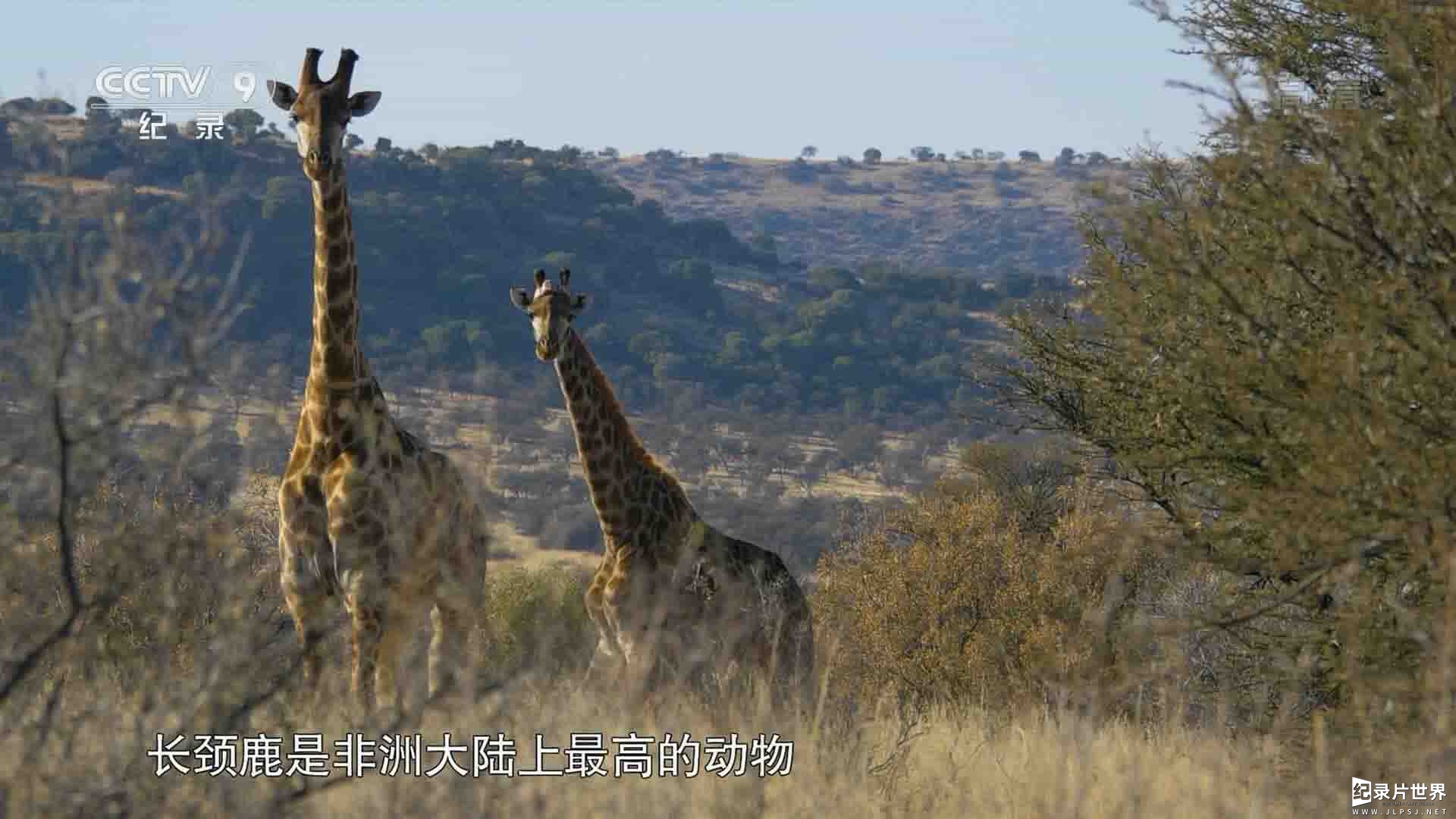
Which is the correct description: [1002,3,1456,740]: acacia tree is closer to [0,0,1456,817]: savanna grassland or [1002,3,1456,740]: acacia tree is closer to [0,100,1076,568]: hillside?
[0,0,1456,817]: savanna grassland

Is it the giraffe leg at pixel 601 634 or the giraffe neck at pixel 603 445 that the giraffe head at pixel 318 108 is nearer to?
the giraffe neck at pixel 603 445

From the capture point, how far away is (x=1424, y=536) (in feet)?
21.7

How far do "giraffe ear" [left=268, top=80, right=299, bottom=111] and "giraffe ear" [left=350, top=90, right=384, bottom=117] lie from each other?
265mm

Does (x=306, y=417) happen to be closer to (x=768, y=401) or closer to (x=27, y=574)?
(x=27, y=574)

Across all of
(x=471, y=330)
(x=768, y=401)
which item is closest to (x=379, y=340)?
(x=471, y=330)

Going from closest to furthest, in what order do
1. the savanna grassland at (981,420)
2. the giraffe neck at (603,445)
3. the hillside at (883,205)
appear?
the savanna grassland at (981,420), the giraffe neck at (603,445), the hillside at (883,205)

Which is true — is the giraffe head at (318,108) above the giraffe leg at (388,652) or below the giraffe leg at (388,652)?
above

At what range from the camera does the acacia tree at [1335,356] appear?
6.59 m

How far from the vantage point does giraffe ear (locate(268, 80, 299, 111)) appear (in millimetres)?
8898

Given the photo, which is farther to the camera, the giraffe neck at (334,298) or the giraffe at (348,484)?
the giraffe neck at (334,298)

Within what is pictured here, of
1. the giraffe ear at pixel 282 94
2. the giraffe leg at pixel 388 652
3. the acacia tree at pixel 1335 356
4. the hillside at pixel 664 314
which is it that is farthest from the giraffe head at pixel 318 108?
the hillside at pixel 664 314

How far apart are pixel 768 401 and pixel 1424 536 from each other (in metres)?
68.0

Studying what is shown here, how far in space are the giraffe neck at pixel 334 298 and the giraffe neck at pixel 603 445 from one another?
1489 mm

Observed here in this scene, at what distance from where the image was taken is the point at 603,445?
34.9 feet
